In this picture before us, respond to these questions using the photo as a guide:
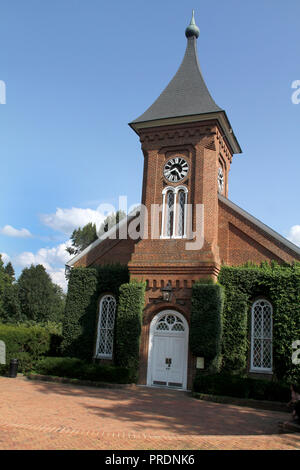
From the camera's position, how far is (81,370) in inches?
639

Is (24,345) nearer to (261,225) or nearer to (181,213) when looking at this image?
(181,213)

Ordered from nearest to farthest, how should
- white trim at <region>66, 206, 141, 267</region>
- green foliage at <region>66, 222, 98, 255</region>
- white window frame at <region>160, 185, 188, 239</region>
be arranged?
white window frame at <region>160, 185, 188, 239</region> → white trim at <region>66, 206, 141, 267</region> → green foliage at <region>66, 222, 98, 255</region>

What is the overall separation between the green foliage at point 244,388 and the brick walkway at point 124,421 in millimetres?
890

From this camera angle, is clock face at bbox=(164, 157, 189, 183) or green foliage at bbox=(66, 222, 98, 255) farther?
green foliage at bbox=(66, 222, 98, 255)

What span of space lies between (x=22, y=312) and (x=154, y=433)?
1840 inches

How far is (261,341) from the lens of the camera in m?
16.7

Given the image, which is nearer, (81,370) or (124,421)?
(124,421)

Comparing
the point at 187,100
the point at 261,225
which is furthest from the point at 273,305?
the point at 187,100

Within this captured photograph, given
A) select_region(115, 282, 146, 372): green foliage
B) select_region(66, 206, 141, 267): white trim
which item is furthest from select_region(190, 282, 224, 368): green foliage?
select_region(66, 206, 141, 267): white trim

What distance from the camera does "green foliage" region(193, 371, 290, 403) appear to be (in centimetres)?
1383

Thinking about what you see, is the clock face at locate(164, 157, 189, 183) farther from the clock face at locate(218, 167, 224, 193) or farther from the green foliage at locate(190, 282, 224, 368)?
the green foliage at locate(190, 282, 224, 368)

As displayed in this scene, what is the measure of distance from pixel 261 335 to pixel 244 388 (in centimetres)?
326

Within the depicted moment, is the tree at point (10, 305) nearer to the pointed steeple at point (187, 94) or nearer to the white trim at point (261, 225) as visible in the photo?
the pointed steeple at point (187, 94)

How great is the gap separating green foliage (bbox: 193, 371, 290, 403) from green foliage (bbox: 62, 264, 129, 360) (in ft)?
20.6
